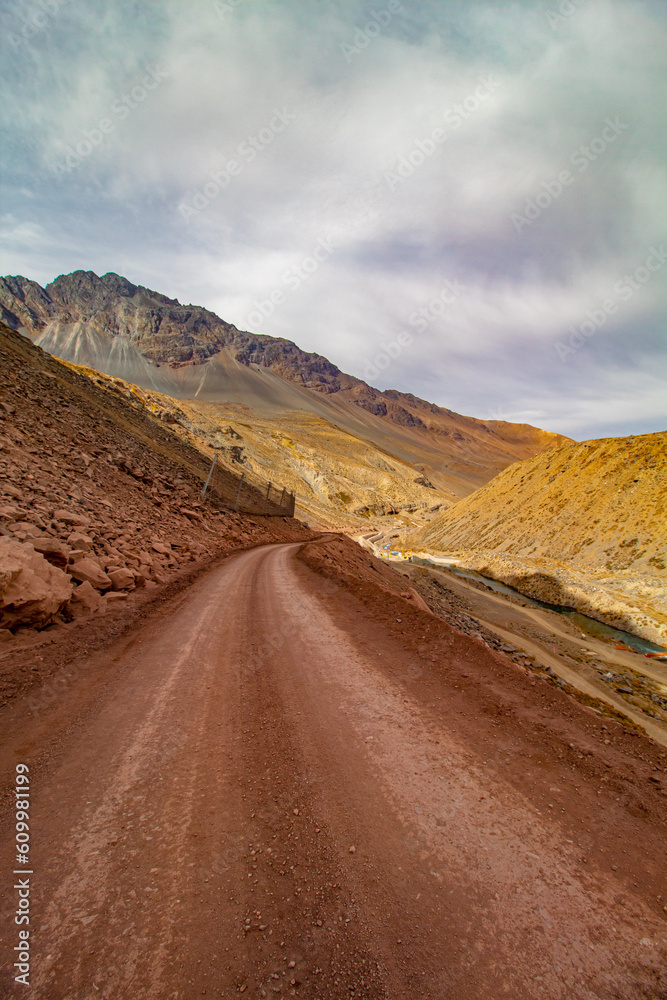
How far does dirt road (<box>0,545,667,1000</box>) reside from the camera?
2199 millimetres

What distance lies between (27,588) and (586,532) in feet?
128

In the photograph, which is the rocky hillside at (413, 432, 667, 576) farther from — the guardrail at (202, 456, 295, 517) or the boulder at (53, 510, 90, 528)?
the boulder at (53, 510, 90, 528)

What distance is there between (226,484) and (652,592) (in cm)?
3285

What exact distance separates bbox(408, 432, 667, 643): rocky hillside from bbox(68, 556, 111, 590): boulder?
1092 inches

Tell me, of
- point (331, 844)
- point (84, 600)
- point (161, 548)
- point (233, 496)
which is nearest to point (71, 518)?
point (84, 600)

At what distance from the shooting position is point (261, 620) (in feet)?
29.0

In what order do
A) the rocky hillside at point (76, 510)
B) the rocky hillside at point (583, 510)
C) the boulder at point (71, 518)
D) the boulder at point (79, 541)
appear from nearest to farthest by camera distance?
the rocky hillside at point (76, 510) < the boulder at point (79, 541) < the boulder at point (71, 518) < the rocky hillside at point (583, 510)

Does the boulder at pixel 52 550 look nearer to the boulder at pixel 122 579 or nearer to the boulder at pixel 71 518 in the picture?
the boulder at pixel 122 579

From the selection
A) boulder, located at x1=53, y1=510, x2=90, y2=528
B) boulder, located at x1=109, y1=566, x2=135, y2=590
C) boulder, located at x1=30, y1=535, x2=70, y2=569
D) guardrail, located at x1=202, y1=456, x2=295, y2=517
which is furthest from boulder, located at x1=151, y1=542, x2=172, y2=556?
guardrail, located at x1=202, y1=456, x2=295, y2=517

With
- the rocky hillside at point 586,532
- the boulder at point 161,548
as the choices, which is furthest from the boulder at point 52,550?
the rocky hillside at point 586,532

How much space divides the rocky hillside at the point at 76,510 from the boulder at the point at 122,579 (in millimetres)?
32

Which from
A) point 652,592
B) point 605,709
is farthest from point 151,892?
point 652,592

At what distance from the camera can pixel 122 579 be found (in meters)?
9.03

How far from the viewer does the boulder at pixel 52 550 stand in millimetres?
7176
